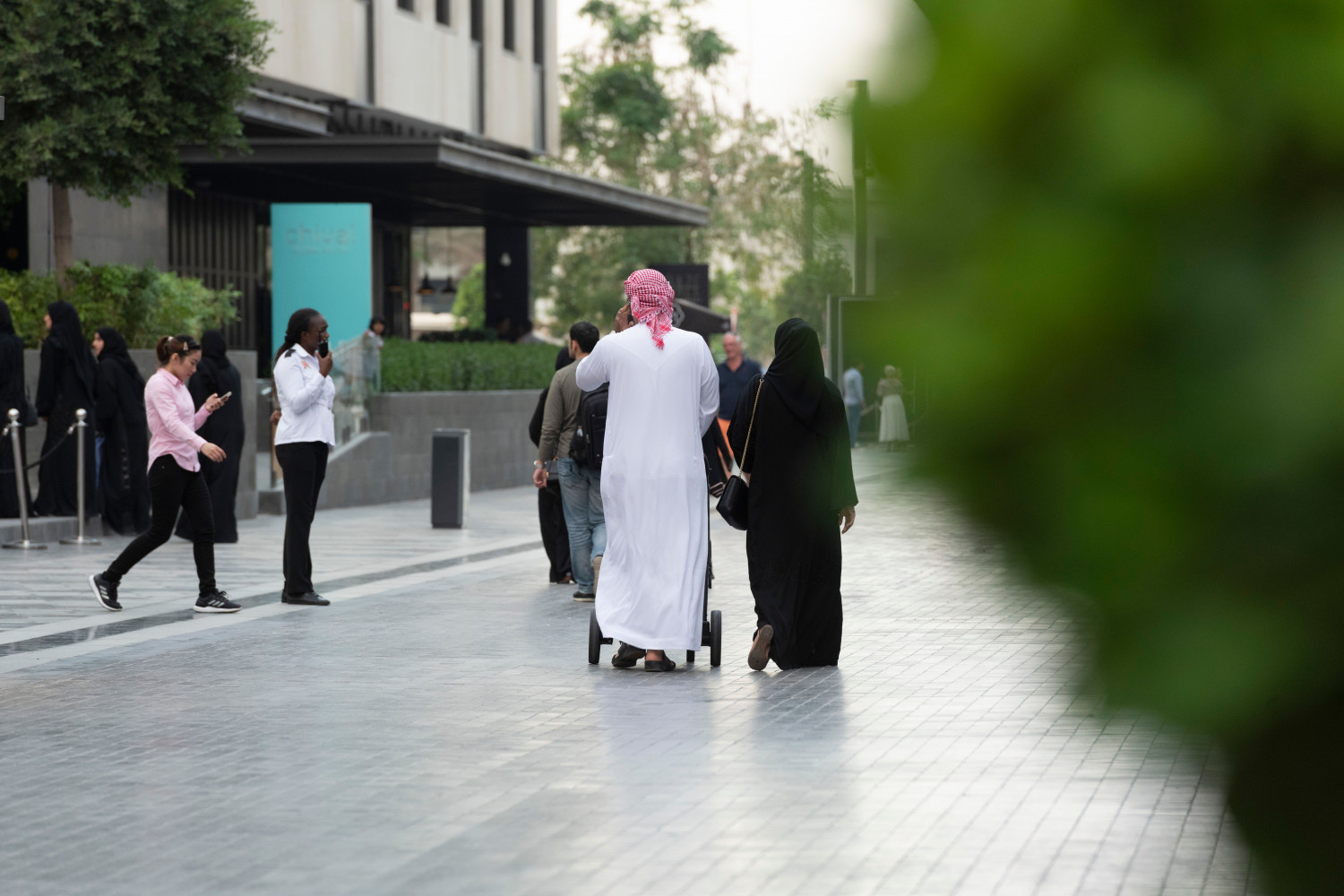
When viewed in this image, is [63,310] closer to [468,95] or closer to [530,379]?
[530,379]

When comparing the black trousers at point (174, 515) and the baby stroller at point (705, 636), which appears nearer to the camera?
the baby stroller at point (705, 636)

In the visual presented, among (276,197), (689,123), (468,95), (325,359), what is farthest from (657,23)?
(325,359)

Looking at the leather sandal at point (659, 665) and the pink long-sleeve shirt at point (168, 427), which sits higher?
the pink long-sleeve shirt at point (168, 427)

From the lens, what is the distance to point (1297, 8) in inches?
46.1

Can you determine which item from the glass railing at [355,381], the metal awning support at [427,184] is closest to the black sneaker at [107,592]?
the glass railing at [355,381]

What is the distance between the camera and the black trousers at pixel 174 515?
1118 cm

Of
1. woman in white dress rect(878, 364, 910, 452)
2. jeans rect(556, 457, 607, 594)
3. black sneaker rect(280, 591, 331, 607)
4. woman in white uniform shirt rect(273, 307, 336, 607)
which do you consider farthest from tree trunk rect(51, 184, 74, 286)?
woman in white dress rect(878, 364, 910, 452)

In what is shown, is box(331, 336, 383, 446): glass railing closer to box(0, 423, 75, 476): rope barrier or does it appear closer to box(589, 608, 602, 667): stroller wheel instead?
box(0, 423, 75, 476): rope barrier

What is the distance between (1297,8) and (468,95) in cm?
3399

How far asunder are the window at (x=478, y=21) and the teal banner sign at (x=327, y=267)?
1178 cm

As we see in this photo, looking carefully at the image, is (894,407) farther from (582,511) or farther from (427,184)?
(427,184)

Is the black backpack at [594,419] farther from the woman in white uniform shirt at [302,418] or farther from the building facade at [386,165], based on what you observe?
the building facade at [386,165]

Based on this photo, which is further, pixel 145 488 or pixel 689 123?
pixel 689 123

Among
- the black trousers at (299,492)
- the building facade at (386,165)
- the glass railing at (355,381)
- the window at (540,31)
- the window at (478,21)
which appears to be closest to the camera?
the black trousers at (299,492)
